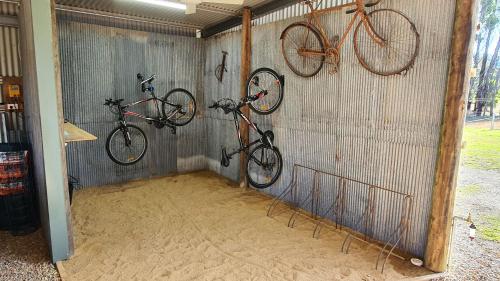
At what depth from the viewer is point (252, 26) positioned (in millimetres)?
5031

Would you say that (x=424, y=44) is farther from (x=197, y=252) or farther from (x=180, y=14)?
(x=180, y=14)

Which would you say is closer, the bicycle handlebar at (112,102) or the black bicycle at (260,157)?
the black bicycle at (260,157)

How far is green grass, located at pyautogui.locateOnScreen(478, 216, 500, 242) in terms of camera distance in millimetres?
3568

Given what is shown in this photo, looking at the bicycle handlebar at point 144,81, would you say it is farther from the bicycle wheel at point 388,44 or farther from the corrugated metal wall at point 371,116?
the bicycle wheel at point 388,44

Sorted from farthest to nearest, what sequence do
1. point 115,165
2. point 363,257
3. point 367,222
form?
point 115,165 < point 367,222 < point 363,257

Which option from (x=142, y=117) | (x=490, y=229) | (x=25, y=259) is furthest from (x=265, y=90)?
(x=25, y=259)

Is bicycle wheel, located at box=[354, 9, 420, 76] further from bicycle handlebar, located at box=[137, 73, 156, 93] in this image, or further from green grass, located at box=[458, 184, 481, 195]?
bicycle handlebar, located at box=[137, 73, 156, 93]

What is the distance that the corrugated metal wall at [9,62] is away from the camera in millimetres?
4531

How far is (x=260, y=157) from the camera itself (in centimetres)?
504

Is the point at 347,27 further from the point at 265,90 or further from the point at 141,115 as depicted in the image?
the point at 141,115

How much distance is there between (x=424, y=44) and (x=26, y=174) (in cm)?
465

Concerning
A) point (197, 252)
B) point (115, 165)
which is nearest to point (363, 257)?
point (197, 252)

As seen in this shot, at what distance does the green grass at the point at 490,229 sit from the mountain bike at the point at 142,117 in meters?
5.04

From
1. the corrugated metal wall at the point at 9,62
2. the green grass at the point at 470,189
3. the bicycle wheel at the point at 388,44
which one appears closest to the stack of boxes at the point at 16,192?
the corrugated metal wall at the point at 9,62
